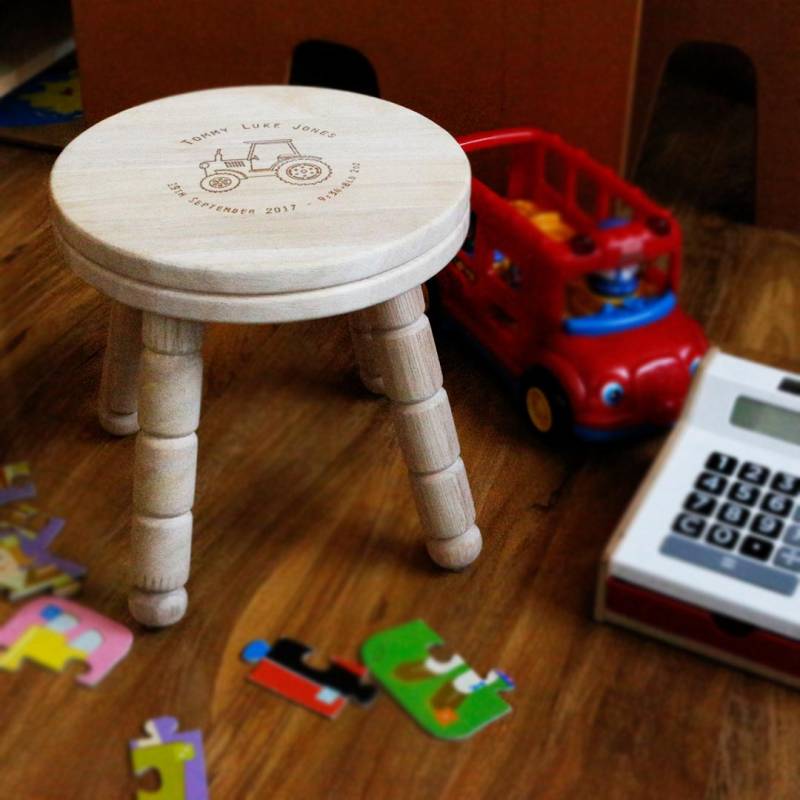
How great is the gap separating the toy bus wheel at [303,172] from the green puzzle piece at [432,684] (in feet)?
0.85

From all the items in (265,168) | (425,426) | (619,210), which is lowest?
(619,210)

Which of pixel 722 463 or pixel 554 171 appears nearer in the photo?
pixel 722 463

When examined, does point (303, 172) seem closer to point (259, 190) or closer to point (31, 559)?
point (259, 190)

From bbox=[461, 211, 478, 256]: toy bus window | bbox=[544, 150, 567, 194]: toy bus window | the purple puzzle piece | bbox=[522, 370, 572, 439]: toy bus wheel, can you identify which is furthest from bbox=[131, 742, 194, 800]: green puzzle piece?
bbox=[544, 150, 567, 194]: toy bus window

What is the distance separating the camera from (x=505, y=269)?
861mm

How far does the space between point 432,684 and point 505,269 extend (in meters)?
0.35

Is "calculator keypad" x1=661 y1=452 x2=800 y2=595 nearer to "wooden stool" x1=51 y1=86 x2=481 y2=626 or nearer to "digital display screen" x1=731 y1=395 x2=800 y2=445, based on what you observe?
"digital display screen" x1=731 y1=395 x2=800 y2=445

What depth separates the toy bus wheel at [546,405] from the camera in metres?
0.77

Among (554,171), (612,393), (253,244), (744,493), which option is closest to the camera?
(253,244)

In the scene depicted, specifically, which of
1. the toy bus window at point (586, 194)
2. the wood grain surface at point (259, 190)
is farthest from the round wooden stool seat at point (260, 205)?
the toy bus window at point (586, 194)

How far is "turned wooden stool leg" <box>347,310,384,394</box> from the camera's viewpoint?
0.79 meters

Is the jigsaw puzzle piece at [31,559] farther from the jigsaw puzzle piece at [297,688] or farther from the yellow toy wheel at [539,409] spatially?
the yellow toy wheel at [539,409]

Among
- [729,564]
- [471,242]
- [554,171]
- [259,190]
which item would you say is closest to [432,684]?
[729,564]

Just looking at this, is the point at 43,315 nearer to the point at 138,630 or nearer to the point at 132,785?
the point at 138,630
